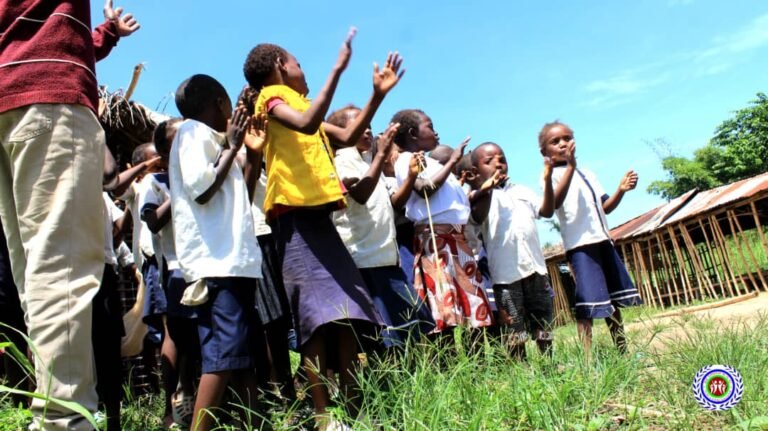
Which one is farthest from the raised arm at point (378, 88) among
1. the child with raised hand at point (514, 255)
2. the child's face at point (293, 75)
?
the child with raised hand at point (514, 255)

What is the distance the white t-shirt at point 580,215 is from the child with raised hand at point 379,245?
4.36 ft

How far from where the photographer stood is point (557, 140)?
14.2 ft

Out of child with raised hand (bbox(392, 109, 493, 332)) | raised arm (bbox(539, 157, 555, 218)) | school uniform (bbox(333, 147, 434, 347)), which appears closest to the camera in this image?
school uniform (bbox(333, 147, 434, 347))

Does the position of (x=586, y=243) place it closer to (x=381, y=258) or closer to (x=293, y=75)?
(x=381, y=258)

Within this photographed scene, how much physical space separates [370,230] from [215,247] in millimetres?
905

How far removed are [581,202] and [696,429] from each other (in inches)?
91.0

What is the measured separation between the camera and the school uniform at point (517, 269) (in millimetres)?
3910

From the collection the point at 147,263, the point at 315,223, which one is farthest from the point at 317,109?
the point at 147,263

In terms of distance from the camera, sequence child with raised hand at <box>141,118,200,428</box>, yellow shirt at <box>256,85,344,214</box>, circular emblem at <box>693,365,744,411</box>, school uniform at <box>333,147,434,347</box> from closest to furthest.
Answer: circular emblem at <box>693,365,744,411</box>
yellow shirt at <box>256,85,344,214</box>
school uniform at <box>333,147,434,347</box>
child with raised hand at <box>141,118,200,428</box>

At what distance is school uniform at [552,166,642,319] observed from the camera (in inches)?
152

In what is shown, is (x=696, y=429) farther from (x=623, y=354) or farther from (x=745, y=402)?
(x=623, y=354)

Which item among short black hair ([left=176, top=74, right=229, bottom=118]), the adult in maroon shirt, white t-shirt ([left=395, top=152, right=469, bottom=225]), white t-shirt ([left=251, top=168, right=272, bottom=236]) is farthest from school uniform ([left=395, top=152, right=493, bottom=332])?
the adult in maroon shirt

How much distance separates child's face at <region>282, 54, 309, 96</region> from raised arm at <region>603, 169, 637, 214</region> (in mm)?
2404

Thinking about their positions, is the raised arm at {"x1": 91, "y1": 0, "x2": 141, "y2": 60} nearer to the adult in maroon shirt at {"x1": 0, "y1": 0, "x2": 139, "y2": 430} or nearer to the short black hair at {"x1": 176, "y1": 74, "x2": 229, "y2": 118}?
the short black hair at {"x1": 176, "y1": 74, "x2": 229, "y2": 118}
